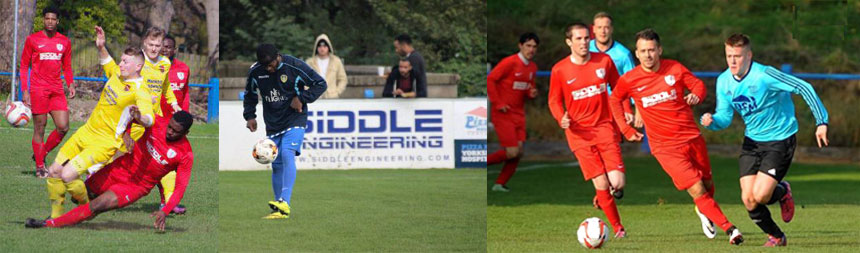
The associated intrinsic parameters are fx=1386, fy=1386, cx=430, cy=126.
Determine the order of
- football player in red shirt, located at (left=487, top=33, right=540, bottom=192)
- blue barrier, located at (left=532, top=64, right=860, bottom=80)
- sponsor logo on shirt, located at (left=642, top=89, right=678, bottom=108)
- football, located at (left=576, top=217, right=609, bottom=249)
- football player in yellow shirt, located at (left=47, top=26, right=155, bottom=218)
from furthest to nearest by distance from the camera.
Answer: blue barrier, located at (left=532, top=64, right=860, bottom=80), football player in red shirt, located at (left=487, top=33, right=540, bottom=192), sponsor logo on shirt, located at (left=642, top=89, right=678, bottom=108), football, located at (left=576, top=217, right=609, bottom=249), football player in yellow shirt, located at (left=47, top=26, right=155, bottom=218)

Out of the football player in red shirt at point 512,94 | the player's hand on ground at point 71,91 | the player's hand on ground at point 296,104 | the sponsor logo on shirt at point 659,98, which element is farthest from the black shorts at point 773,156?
the player's hand on ground at point 71,91

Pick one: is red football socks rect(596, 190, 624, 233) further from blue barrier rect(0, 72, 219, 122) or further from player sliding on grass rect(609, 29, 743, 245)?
blue barrier rect(0, 72, 219, 122)

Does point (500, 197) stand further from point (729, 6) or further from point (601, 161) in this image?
point (729, 6)

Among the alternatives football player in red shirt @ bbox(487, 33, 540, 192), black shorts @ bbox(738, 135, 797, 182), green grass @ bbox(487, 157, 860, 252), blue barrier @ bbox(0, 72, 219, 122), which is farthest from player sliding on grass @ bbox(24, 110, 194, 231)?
football player in red shirt @ bbox(487, 33, 540, 192)

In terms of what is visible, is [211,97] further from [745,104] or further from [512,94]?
[512,94]

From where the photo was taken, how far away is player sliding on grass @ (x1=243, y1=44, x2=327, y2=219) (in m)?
8.16

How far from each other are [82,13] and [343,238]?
2303 mm

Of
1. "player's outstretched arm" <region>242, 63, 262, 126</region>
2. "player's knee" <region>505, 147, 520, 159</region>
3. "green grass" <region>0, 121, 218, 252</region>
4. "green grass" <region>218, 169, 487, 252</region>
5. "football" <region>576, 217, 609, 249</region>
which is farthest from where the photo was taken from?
"player's knee" <region>505, 147, 520, 159</region>

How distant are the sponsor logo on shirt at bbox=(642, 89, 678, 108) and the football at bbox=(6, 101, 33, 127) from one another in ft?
14.1

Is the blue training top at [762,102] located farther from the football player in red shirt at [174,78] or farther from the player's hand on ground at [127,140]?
the player's hand on ground at [127,140]

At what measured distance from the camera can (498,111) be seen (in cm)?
1381

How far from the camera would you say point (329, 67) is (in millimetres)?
10297

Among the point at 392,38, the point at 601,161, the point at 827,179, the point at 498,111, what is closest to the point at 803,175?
the point at 827,179

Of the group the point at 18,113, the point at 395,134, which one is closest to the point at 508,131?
the point at 395,134
